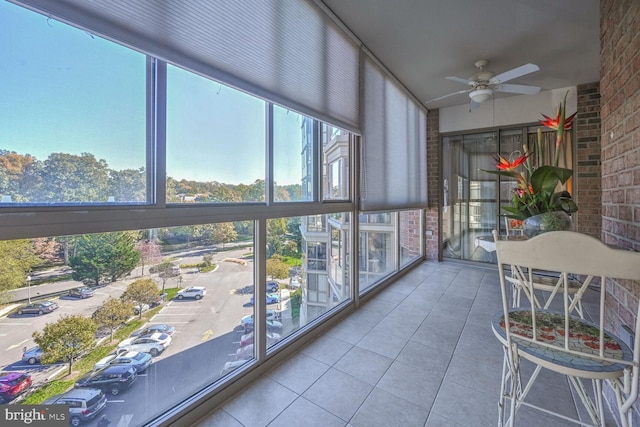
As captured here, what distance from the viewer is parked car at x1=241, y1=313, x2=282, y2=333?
1.76 metres

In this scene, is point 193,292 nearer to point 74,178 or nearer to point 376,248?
point 74,178

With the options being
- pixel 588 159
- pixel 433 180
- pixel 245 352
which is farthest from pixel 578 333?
pixel 433 180

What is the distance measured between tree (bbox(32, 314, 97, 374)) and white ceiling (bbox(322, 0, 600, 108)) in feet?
8.78

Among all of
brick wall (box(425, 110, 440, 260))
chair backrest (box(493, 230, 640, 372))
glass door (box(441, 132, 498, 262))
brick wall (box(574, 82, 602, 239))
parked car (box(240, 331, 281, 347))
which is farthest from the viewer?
brick wall (box(425, 110, 440, 260))

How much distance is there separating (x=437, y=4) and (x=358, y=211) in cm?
193

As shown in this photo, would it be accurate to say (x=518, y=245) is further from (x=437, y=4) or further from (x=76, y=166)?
(x=437, y=4)

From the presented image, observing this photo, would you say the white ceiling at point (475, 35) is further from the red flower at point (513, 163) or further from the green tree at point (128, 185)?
the green tree at point (128, 185)

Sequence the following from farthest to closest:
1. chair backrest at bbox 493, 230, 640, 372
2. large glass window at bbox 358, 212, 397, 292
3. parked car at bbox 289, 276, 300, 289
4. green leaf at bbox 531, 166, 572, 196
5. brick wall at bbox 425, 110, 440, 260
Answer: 1. brick wall at bbox 425, 110, 440, 260
2. large glass window at bbox 358, 212, 397, 292
3. parked car at bbox 289, 276, 300, 289
4. green leaf at bbox 531, 166, 572, 196
5. chair backrest at bbox 493, 230, 640, 372

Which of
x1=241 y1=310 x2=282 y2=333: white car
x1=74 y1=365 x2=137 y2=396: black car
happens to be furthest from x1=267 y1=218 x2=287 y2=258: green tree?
x1=74 y1=365 x2=137 y2=396: black car

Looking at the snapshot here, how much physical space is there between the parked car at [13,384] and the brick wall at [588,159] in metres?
5.50

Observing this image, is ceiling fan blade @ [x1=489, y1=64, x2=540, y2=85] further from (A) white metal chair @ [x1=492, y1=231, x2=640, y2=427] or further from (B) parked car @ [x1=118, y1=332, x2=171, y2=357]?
(B) parked car @ [x1=118, y1=332, x2=171, y2=357]

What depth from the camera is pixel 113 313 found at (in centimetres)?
118

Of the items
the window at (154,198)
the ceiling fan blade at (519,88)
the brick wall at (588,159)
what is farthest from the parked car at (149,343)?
the brick wall at (588,159)

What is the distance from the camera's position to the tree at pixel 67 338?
1.01m
